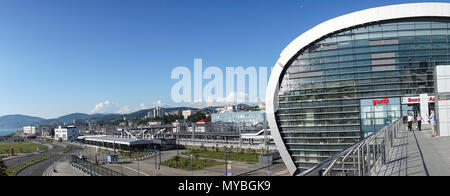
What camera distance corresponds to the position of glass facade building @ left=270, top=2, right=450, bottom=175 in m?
21.1

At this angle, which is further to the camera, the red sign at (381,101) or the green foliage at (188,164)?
the green foliage at (188,164)

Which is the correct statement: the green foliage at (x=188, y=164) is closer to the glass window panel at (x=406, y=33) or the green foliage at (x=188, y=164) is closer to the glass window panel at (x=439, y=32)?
the glass window panel at (x=406, y=33)

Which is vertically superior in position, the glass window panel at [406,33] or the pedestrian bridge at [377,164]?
the glass window panel at [406,33]

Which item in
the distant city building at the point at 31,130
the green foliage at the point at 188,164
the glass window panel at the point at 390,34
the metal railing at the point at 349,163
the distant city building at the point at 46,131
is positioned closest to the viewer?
the metal railing at the point at 349,163

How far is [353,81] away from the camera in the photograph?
72.6 ft

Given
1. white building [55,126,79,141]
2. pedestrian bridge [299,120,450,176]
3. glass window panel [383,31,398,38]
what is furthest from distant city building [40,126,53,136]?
pedestrian bridge [299,120,450,176]

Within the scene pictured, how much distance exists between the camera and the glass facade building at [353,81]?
21.1 meters

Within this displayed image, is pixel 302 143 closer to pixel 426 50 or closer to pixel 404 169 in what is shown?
pixel 426 50

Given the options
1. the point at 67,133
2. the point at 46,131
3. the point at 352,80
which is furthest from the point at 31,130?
the point at 352,80

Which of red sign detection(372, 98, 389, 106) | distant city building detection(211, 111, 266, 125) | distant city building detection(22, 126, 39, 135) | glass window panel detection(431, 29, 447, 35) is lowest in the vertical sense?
distant city building detection(22, 126, 39, 135)

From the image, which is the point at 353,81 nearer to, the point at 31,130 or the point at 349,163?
the point at 349,163

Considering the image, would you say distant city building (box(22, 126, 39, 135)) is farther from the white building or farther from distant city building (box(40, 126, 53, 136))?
the white building

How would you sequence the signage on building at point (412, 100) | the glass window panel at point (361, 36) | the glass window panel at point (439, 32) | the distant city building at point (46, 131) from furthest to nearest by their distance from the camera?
the distant city building at point (46, 131)
the glass window panel at point (361, 36)
the glass window panel at point (439, 32)
the signage on building at point (412, 100)

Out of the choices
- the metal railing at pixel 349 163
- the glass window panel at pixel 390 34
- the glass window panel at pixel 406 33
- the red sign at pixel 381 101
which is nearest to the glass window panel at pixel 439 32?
the glass window panel at pixel 406 33
